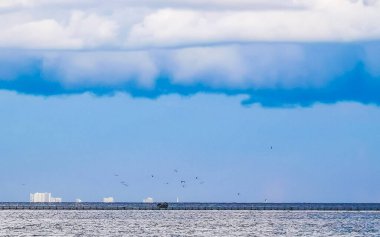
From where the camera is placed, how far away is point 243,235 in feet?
408

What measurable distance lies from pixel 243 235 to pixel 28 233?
2779cm

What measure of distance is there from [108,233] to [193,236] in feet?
49.4

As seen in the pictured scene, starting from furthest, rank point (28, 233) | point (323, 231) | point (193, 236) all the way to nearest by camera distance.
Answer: point (323, 231) < point (28, 233) < point (193, 236)

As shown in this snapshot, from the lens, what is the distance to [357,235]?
127 metres

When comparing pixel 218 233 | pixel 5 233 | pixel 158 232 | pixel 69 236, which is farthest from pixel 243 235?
pixel 5 233

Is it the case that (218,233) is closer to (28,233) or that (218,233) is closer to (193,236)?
(193,236)

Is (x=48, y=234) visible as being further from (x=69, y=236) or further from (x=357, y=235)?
(x=357, y=235)

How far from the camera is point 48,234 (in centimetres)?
12550

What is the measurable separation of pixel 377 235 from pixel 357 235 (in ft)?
8.50

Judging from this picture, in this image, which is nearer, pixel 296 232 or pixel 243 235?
pixel 243 235

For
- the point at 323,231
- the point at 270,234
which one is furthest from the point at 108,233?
the point at 323,231

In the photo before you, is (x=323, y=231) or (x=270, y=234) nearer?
(x=270, y=234)

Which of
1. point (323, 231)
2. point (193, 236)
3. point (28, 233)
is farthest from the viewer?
point (323, 231)

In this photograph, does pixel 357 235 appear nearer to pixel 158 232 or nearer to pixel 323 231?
pixel 323 231
